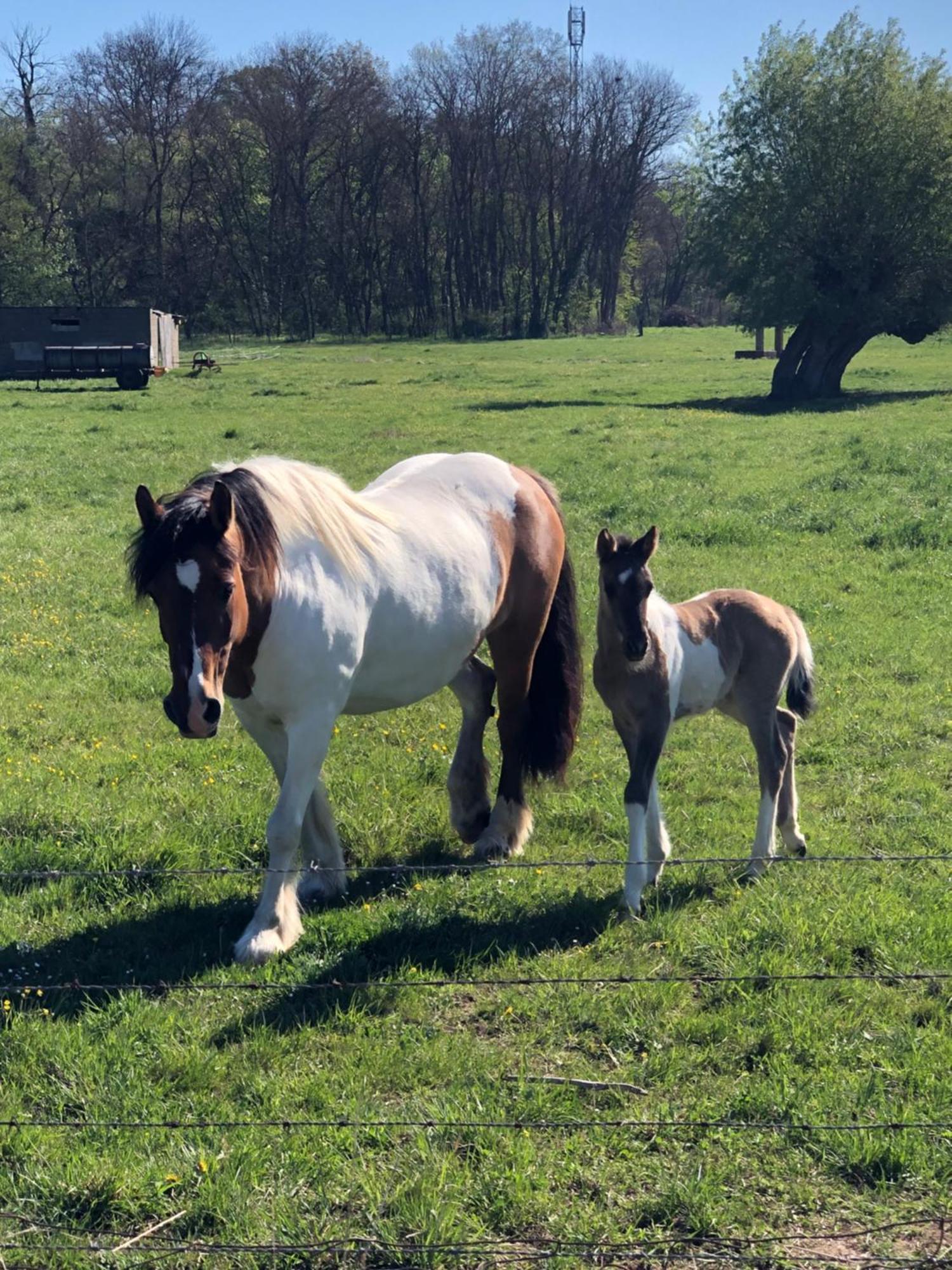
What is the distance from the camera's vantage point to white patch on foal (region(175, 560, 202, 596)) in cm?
423

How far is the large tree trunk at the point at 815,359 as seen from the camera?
3250 centimetres

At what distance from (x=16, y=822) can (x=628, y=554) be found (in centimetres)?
345

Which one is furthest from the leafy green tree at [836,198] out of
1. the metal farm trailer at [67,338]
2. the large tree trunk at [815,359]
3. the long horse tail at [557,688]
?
the long horse tail at [557,688]

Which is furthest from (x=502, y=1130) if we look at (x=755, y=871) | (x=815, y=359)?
(x=815, y=359)

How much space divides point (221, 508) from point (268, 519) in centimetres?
44

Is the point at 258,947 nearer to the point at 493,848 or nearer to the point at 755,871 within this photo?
the point at 493,848

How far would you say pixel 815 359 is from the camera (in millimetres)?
32781

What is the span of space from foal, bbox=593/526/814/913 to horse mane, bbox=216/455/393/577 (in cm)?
106

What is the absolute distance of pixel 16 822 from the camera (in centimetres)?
600

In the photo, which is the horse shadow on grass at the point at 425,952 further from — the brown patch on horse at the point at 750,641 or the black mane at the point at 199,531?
the black mane at the point at 199,531

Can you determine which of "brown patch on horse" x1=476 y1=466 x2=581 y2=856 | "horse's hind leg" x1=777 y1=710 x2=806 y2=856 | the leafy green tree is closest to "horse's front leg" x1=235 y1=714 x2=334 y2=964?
"brown patch on horse" x1=476 y1=466 x2=581 y2=856

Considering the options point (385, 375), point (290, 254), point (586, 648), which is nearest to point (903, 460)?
point (586, 648)

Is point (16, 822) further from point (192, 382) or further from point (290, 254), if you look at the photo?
point (290, 254)

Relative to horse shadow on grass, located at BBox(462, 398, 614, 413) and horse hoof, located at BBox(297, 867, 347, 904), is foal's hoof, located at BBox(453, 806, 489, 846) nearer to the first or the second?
horse hoof, located at BBox(297, 867, 347, 904)
